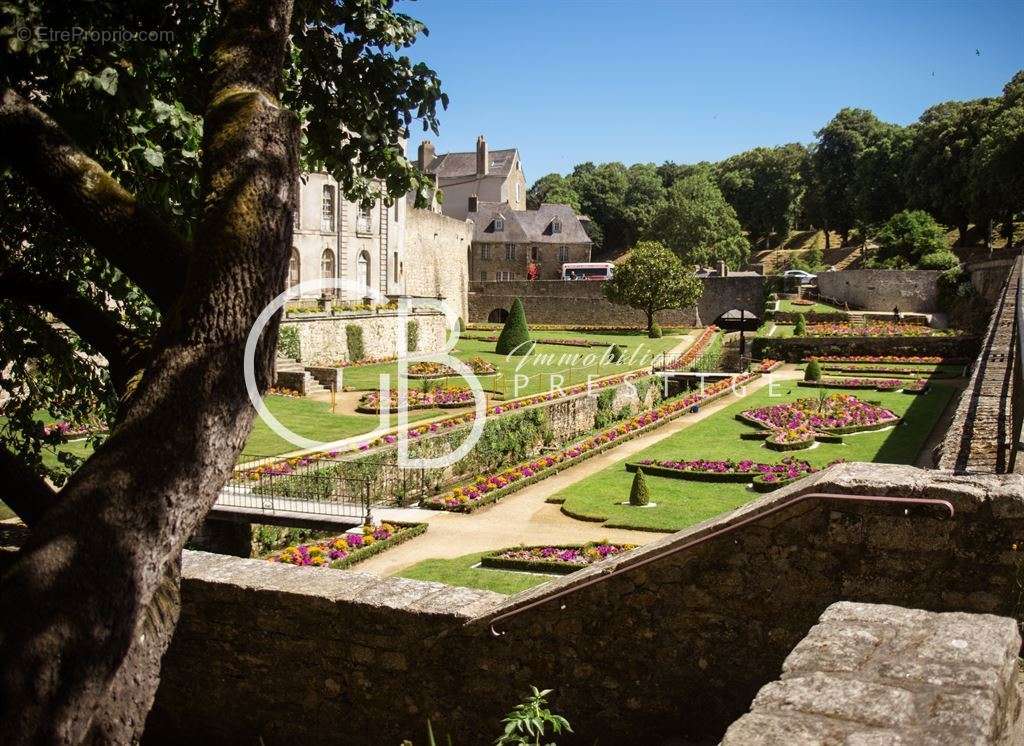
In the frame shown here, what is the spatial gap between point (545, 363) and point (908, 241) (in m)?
32.1

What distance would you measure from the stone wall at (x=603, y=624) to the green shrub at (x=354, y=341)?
32.8 meters

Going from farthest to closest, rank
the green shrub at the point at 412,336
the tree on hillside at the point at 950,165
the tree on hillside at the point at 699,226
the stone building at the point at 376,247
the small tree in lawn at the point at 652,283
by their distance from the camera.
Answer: the tree on hillside at the point at 699,226, the tree on hillside at the point at 950,165, the small tree in lawn at the point at 652,283, the stone building at the point at 376,247, the green shrub at the point at 412,336

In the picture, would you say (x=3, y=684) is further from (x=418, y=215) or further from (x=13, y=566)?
(x=418, y=215)

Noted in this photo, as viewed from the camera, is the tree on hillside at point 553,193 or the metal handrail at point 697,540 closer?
the metal handrail at point 697,540

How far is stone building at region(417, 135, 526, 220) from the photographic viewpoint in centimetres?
8212

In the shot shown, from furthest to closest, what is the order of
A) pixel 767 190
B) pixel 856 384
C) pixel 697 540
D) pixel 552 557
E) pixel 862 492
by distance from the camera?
1. pixel 767 190
2. pixel 856 384
3. pixel 552 557
4. pixel 697 540
5. pixel 862 492

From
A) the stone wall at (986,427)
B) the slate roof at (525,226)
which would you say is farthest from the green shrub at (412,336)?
the slate roof at (525,226)

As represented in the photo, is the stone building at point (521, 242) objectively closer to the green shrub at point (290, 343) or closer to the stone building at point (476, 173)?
the stone building at point (476, 173)

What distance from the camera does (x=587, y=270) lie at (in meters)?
73.1

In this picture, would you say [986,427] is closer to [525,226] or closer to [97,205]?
[97,205]

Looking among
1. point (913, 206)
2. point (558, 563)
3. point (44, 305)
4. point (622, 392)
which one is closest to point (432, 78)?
point (44, 305)

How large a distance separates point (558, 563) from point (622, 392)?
17.6 metres

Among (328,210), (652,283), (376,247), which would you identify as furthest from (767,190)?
(328,210)

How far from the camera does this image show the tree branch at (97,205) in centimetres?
414
